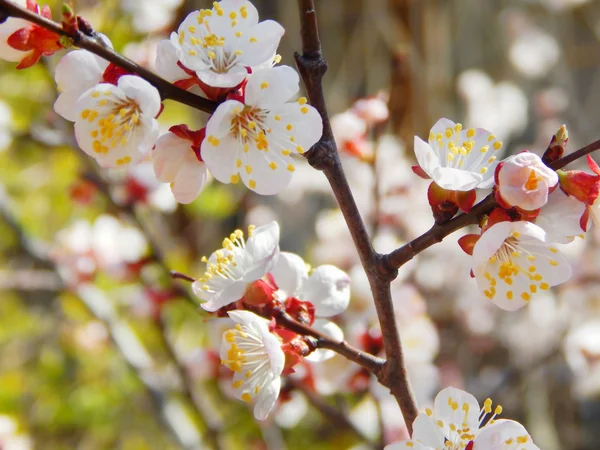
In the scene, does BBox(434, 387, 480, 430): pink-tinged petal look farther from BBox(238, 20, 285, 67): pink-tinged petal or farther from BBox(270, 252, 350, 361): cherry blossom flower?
BBox(238, 20, 285, 67): pink-tinged petal

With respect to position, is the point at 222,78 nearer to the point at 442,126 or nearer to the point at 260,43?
the point at 260,43

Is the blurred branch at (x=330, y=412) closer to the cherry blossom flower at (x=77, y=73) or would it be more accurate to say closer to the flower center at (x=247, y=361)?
the flower center at (x=247, y=361)

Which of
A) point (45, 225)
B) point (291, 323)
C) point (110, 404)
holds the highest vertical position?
point (291, 323)

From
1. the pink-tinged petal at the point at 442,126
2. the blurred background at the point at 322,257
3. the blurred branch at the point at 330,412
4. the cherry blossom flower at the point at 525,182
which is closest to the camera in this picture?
the cherry blossom flower at the point at 525,182

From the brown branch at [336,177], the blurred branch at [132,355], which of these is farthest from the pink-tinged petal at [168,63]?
the blurred branch at [132,355]

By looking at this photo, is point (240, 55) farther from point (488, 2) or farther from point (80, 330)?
point (488, 2)

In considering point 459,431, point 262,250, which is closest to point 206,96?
point 262,250

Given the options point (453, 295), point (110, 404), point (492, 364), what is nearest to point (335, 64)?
point (453, 295)
